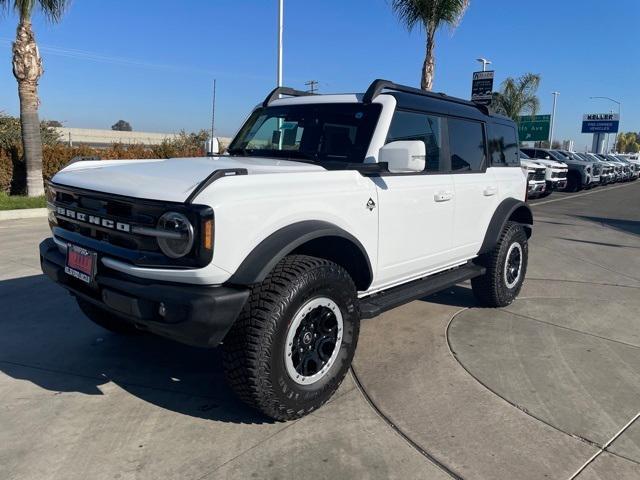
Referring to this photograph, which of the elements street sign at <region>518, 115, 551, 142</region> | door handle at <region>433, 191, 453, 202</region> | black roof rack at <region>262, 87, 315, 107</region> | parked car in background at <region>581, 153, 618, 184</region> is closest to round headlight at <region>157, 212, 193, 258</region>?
door handle at <region>433, 191, 453, 202</region>

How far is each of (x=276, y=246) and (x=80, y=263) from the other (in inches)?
47.4

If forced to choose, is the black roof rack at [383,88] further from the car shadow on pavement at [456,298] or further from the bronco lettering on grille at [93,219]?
the car shadow on pavement at [456,298]

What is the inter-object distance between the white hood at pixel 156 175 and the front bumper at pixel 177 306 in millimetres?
466

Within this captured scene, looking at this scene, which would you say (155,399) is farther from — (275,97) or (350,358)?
(275,97)

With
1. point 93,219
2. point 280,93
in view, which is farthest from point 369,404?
point 280,93

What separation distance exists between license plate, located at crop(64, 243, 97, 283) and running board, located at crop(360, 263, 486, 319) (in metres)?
1.70

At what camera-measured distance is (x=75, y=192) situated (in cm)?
331

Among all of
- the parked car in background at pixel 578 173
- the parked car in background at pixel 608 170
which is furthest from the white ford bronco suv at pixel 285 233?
the parked car in background at pixel 608 170

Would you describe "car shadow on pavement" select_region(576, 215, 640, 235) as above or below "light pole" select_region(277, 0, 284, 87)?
below

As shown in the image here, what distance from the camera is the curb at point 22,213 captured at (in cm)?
1063

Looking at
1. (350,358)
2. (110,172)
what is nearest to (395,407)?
(350,358)

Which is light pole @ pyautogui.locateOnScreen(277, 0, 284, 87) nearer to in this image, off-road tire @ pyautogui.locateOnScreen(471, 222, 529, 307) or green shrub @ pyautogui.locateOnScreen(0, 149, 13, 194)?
green shrub @ pyautogui.locateOnScreen(0, 149, 13, 194)

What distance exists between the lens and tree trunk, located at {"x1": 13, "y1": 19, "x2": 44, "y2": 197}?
12.1 meters

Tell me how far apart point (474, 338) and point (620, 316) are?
6.06ft
